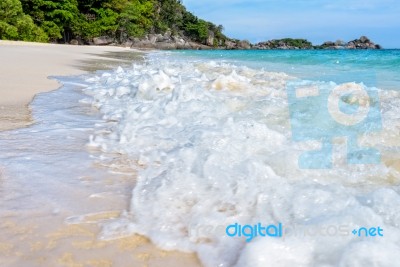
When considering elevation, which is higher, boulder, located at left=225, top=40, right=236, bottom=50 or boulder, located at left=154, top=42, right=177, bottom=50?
boulder, located at left=225, top=40, right=236, bottom=50

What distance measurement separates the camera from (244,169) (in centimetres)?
183

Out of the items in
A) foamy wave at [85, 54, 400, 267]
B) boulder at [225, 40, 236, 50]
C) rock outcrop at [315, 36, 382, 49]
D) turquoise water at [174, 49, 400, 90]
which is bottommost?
foamy wave at [85, 54, 400, 267]

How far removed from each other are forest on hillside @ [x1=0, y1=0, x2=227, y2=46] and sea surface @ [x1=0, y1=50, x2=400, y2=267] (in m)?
26.6

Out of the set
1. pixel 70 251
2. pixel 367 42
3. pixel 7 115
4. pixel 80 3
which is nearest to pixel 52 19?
pixel 80 3

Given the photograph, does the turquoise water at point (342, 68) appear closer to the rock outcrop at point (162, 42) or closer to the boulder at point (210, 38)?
the rock outcrop at point (162, 42)

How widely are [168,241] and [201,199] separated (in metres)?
0.32

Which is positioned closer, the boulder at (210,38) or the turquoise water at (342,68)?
the turquoise water at (342,68)

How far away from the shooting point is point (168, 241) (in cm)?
132

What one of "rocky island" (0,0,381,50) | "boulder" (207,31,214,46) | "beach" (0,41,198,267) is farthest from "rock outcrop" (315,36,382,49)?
"beach" (0,41,198,267)

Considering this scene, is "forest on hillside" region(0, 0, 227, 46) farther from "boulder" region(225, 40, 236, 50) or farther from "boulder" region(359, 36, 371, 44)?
"boulder" region(359, 36, 371, 44)

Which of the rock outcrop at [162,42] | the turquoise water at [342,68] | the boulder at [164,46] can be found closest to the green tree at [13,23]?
the turquoise water at [342,68]

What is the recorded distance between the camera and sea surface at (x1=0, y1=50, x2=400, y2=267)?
1261mm

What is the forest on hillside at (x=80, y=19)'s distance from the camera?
88.9 ft

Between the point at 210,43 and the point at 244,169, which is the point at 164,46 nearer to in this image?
the point at 210,43
